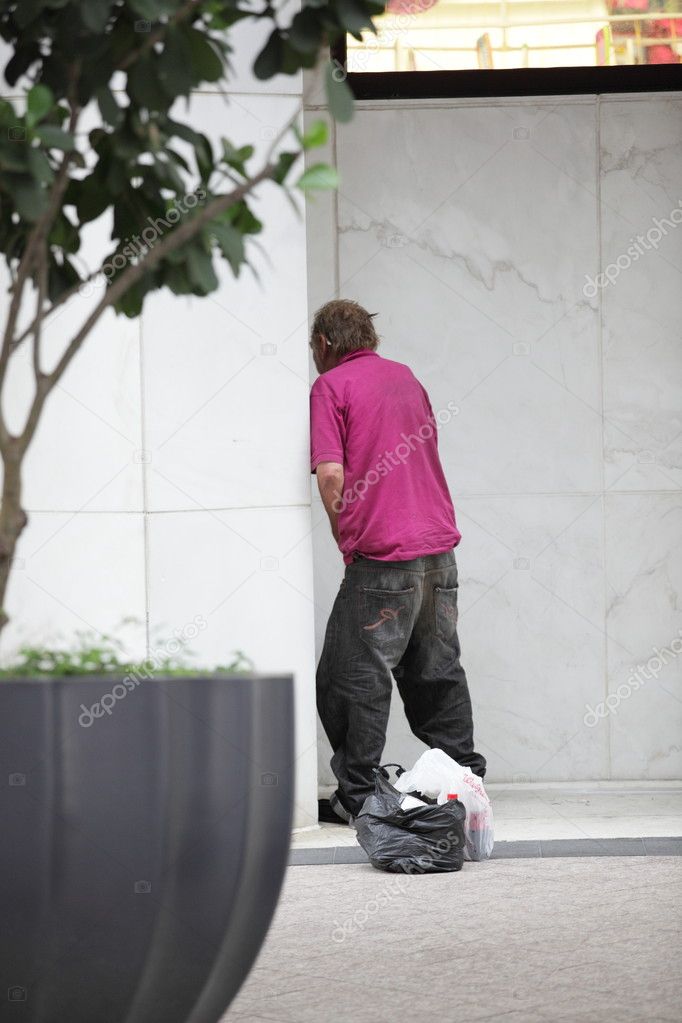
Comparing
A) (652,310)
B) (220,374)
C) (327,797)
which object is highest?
(652,310)

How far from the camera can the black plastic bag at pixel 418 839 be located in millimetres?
4562

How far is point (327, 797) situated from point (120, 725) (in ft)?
11.6

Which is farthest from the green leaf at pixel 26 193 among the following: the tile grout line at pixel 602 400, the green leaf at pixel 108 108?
the tile grout line at pixel 602 400

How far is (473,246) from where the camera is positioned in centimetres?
608

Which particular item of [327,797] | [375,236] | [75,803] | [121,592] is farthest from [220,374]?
[75,803]

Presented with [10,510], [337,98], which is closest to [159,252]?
[337,98]

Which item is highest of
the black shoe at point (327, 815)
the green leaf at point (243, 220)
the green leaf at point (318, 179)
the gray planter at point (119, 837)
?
the green leaf at point (243, 220)

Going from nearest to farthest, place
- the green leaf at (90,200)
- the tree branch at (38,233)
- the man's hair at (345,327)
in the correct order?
1. the tree branch at (38,233)
2. the green leaf at (90,200)
3. the man's hair at (345,327)

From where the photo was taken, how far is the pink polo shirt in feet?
16.6

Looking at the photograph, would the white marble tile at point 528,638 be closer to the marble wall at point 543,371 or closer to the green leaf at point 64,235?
the marble wall at point 543,371

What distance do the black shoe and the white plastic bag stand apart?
0.76 metres

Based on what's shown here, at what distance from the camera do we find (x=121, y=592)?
5.01 m

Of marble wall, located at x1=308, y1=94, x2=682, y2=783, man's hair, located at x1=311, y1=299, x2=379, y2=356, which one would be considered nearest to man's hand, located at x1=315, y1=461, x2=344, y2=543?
man's hair, located at x1=311, y1=299, x2=379, y2=356

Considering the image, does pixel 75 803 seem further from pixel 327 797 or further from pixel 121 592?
pixel 327 797
